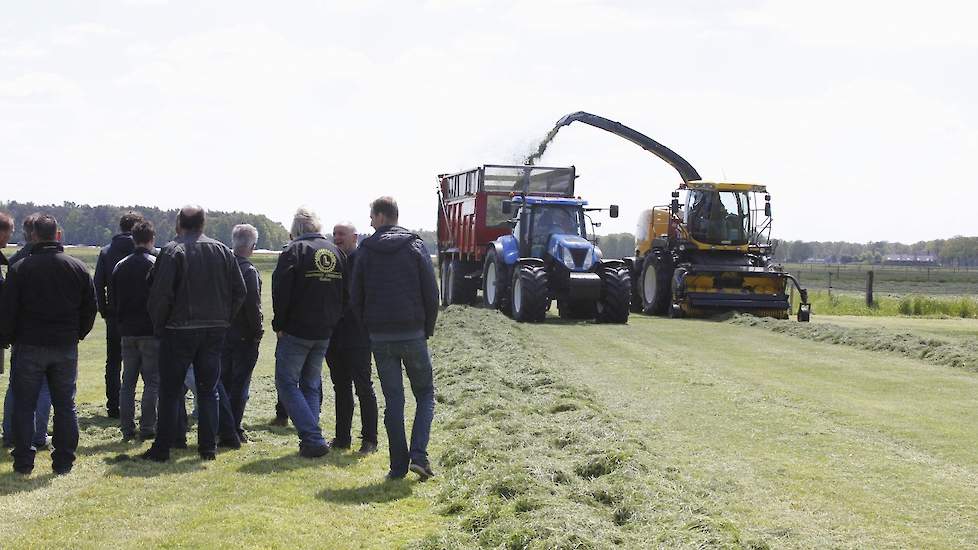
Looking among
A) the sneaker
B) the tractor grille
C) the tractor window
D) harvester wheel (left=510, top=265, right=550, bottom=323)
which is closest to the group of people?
the sneaker

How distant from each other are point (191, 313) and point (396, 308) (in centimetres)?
164

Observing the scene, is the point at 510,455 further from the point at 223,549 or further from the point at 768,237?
the point at 768,237

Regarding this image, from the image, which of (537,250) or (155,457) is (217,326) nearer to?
(155,457)

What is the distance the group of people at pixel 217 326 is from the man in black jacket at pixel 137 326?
Result: 0.01 m

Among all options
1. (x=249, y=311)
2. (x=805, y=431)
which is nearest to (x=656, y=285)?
(x=805, y=431)

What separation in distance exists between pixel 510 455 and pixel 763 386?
5.77m

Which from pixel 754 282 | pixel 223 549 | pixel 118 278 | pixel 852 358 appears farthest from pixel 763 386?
pixel 754 282

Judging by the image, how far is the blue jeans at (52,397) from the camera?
7.79 m

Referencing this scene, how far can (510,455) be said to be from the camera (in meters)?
7.79

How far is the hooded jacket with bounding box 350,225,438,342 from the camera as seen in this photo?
24.7 feet

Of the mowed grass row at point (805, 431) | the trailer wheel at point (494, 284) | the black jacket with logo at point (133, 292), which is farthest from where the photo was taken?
the trailer wheel at point (494, 284)

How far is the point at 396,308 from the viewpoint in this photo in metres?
7.50

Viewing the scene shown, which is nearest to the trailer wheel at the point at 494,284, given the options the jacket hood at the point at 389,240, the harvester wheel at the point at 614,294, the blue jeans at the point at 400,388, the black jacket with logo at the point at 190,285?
the harvester wheel at the point at 614,294

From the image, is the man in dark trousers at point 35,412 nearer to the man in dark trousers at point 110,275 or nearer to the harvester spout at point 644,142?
the man in dark trousers at point 110,275
